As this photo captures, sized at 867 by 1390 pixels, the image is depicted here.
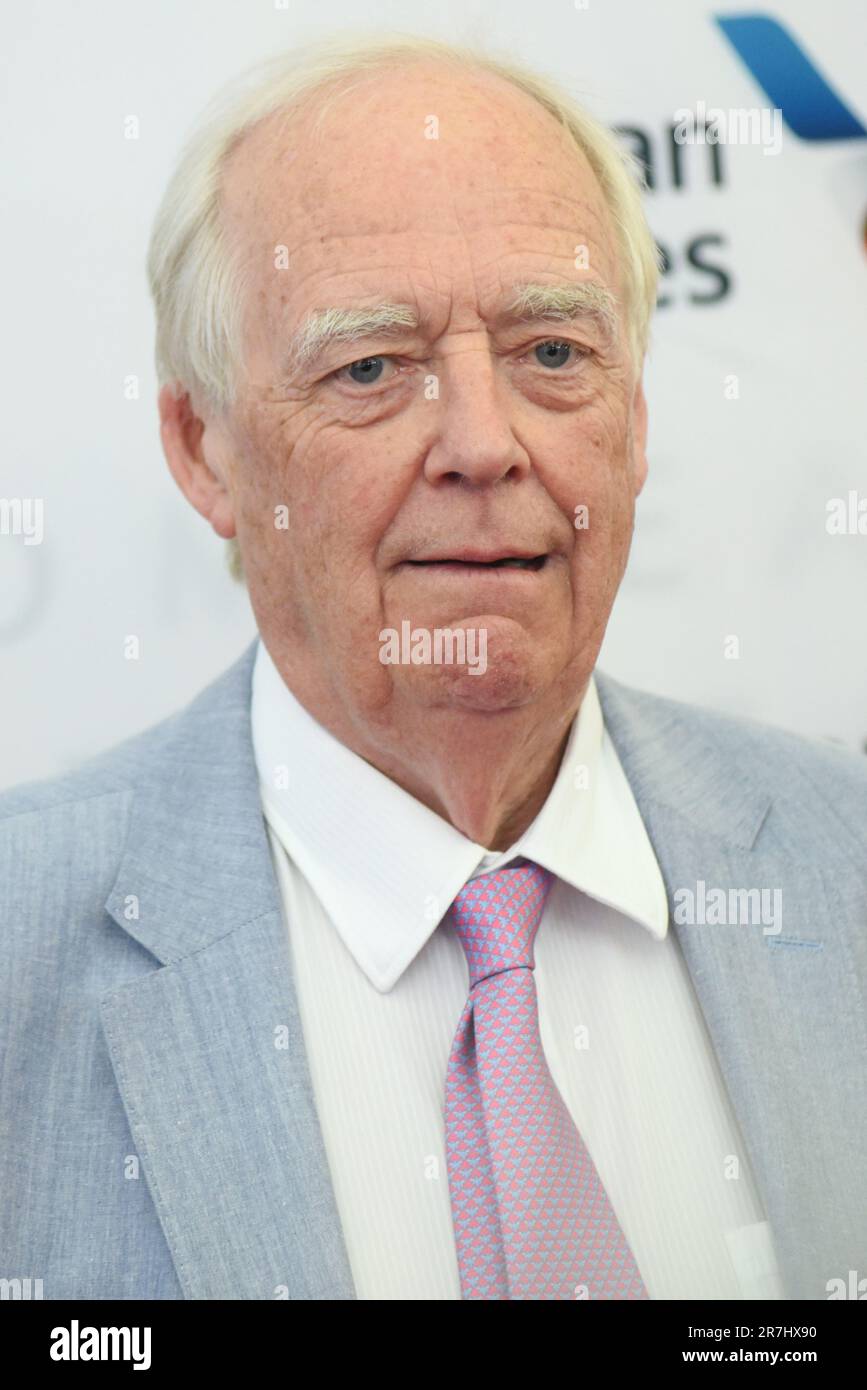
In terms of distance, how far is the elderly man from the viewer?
1236 millimetres

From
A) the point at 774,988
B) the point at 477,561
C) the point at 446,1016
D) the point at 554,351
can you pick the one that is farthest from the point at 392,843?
the point at 554,351

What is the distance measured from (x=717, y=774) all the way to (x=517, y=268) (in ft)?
1.91

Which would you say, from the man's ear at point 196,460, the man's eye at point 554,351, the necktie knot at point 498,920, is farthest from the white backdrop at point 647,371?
the necktie knot at point 498,920

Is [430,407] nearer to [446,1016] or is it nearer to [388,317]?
[388,317]

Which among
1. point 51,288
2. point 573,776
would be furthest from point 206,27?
point 573,776

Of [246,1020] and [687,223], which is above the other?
[687,223]

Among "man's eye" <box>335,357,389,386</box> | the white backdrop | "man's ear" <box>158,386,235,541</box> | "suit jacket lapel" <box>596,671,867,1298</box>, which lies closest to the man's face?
"man's eye" <box>335,357,389,386</box>

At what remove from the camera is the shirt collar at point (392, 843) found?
53.7 inches

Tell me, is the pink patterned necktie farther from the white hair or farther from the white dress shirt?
the white hair

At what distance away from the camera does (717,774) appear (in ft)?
5.21

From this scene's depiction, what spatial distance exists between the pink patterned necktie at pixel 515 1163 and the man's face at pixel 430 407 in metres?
0.27

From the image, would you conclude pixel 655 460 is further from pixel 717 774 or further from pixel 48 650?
pixel 48 650

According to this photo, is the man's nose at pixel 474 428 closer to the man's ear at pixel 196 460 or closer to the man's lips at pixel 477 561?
the man's lips at pixel 477 561
